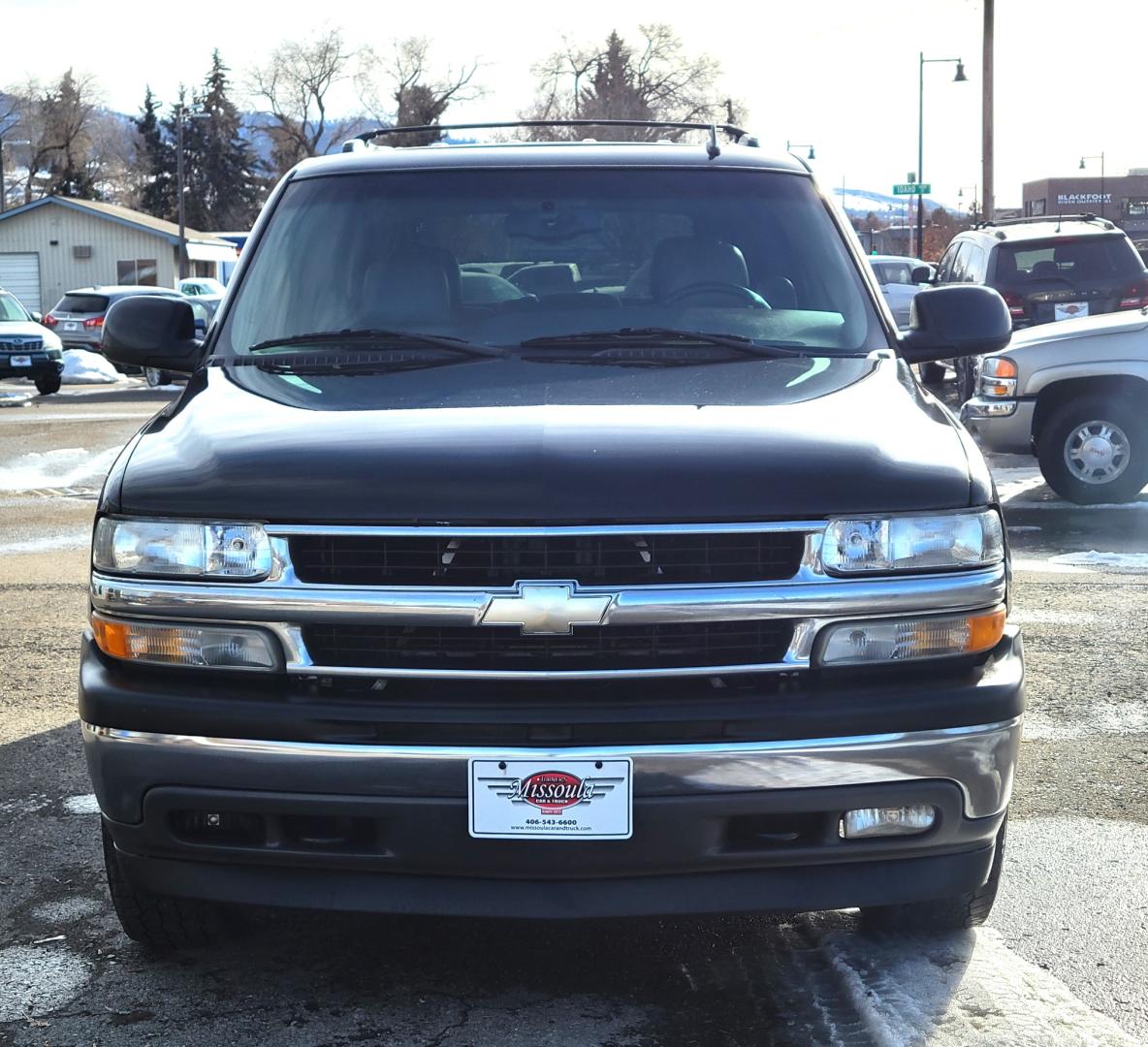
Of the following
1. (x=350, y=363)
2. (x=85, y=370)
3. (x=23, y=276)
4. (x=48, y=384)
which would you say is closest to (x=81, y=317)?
(x=85, y=370)

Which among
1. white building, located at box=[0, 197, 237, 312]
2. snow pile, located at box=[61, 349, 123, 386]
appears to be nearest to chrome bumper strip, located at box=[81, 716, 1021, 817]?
snow pile, located at box=[61, 349, 123, 386]

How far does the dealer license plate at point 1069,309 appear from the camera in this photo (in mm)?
15922

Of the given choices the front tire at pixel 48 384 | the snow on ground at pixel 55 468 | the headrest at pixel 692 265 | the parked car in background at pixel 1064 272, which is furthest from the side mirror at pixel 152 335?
the front tire at pixel 48 384

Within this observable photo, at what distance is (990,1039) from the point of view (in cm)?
311

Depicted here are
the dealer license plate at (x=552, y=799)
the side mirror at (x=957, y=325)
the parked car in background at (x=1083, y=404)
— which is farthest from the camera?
the parked car in background at (x=1083, y=404)

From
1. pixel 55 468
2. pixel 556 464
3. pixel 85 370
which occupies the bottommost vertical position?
pixel 85 370

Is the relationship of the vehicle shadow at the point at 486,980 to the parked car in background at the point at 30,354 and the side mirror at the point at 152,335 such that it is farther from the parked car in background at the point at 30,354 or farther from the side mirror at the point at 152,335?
the parked car in background at the point at 30,354

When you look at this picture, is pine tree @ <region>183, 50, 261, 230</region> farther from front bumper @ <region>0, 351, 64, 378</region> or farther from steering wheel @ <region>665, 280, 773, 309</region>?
steering wheel @ <region>665, 280, 773, 309</region>

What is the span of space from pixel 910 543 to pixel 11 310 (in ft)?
81.7

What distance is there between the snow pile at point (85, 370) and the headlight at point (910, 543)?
26.4 metres

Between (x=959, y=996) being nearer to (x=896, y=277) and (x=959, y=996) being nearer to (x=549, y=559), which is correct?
(x=549, y=559)

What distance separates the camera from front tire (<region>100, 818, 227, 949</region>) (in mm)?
3418

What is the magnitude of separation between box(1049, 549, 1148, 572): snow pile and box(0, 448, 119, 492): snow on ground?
705 cm

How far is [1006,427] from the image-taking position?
Result: 11.0 m
